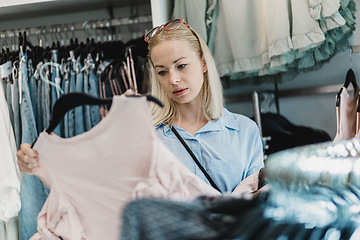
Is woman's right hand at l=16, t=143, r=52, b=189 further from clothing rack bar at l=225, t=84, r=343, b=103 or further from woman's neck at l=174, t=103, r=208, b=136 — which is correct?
clothing rack bar at l=225, t=84, r=343, b=103

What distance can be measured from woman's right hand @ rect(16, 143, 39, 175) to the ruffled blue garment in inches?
39.9

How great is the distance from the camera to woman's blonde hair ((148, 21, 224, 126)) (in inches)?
38.9

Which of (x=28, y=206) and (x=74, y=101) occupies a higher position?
(x=74, y=101)

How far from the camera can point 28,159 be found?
2.02ft

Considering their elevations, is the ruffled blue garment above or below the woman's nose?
above

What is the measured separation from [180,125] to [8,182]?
73cm

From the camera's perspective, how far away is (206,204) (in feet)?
1.35

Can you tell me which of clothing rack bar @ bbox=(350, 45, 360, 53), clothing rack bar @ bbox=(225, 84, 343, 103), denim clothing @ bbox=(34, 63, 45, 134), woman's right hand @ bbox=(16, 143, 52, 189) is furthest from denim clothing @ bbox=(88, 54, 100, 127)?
clothing rack bar @ bbox=(350, 45, 360, 53)

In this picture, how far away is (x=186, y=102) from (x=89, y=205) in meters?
0.54

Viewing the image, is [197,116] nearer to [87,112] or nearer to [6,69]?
[87,112]

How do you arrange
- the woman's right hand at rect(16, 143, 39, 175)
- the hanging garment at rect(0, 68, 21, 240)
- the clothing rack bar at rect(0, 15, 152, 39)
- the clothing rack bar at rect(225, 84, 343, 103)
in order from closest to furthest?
the woman's right hand at rect(16, 143, 39, 175) < the hanging garment at rect(0, 68, 21, 240) < the clothing rack bar at rect(0, 15, 152, 39) < the clothing rack bar at rect(225, 84, 343, 103)

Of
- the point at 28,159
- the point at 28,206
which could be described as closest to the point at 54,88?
the point at 28,206

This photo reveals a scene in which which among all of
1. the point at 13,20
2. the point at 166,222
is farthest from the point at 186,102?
the point at 13,20

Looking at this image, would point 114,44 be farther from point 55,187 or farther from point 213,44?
point 55,187
